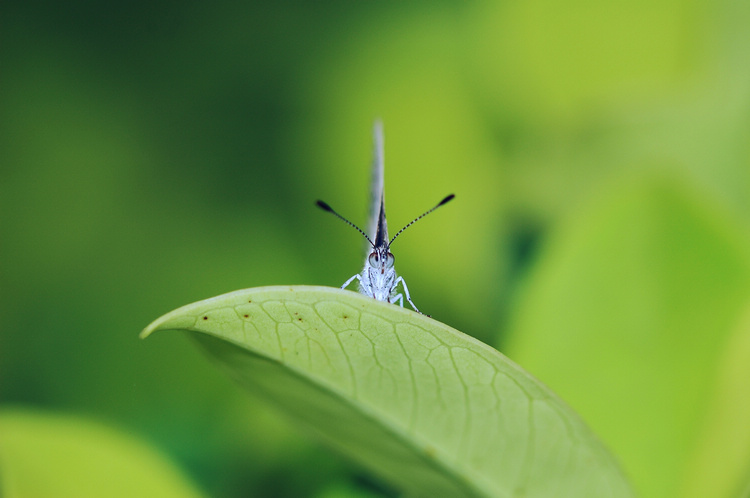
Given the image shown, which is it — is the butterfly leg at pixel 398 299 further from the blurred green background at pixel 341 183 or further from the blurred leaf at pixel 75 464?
the blurred leaf at pixel 75 464

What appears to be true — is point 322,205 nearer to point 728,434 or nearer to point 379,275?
point 379,275

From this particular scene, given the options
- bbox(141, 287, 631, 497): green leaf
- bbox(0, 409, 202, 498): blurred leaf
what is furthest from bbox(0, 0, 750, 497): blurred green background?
bbox(141, 287, 631, 497): green leaf

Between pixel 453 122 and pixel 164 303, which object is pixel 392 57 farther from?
pixel 164 303

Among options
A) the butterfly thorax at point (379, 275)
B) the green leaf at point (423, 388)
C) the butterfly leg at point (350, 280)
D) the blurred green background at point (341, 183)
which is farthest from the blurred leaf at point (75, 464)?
the butterfly thorax at point (379, 275)

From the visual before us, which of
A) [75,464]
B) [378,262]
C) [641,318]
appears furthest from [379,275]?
[75,464]

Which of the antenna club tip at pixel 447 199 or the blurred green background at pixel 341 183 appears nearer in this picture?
the blurred green background at pixel 341 183

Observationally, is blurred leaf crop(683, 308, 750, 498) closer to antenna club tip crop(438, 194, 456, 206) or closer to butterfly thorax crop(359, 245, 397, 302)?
antenna club tip crop(438, 194, 456, 206)

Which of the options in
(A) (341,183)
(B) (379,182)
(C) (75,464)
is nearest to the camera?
(C) (75,464)
